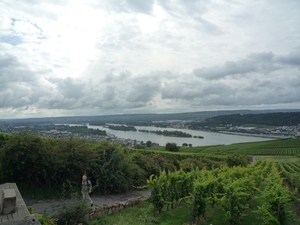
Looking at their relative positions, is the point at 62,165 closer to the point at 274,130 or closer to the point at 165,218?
the point at 165,218

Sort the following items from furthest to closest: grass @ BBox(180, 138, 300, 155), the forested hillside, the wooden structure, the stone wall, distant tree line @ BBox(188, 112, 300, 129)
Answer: distant tree line @ BBox(188, 112, 300, 129) → the forested hillside → grass @ BBox(180, 138, 300, 155) → the stone wall → the wooden structure

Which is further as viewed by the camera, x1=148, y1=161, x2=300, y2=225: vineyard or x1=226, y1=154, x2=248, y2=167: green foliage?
x1=226, y1=154, x2=248, y2=167: green foliage

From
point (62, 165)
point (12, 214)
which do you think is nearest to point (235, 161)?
point (62, 165)

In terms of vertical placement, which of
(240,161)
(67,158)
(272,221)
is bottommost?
(240,161)

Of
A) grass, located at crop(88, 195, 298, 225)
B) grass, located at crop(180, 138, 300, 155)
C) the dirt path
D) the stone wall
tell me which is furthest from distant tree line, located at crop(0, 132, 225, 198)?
grass, located at crop(180, 138, 300, 155)

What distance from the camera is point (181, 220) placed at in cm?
1110

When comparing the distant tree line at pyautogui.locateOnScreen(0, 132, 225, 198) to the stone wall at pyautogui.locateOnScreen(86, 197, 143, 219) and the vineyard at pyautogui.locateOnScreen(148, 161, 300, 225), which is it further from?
the vineyard at pyautogui.locateOnScreen(148, 161, 300, 225)

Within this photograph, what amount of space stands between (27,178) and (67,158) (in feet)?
7.77

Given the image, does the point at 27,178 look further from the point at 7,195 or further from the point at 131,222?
the point at 7,195

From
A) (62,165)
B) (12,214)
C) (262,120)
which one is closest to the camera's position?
(12,214)

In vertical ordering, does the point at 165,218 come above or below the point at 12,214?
below

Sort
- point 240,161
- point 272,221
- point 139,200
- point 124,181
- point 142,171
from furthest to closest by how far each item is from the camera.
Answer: point 240,161
point 142,171
point 124,181
point 139,200
point 272,221

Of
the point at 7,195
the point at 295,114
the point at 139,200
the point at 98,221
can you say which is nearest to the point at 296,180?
the point at 139,200

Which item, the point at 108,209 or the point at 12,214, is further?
the point at 108,209
